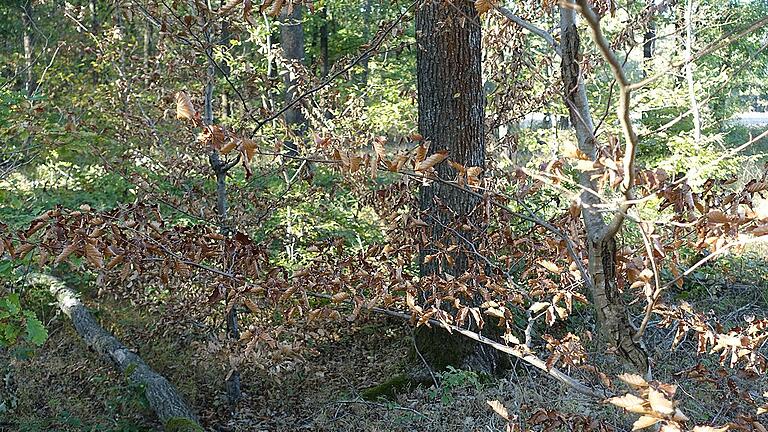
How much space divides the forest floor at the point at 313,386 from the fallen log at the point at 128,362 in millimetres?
124

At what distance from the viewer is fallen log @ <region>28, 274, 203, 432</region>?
496 centimetres

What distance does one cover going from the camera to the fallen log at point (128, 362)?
4.96m

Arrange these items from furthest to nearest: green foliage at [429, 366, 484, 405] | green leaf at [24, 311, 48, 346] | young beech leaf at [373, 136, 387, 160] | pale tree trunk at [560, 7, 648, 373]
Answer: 1. green foliage at [429, 366, 484, 405]
2. green leaf at [24, 311, 48, 346]
3. pale tree trunk at [560, 7, 648, 373]
4. young beech leaf at [373, 136, 387, 160]

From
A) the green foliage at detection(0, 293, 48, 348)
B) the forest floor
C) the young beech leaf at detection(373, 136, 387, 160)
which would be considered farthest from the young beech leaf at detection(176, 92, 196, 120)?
the forest floor

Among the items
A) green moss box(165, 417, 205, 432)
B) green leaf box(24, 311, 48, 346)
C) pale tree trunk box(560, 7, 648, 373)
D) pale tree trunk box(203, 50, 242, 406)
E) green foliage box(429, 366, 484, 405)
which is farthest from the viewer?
green foliage box(429, 366, 484, 405)

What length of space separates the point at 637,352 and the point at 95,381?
16.0ft

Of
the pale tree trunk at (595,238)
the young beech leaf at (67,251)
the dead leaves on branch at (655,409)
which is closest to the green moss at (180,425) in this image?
the young beech leaf at (67,251)

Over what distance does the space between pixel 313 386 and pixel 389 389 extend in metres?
0.83

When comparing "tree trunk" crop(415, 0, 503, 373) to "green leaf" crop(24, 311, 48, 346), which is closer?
"green leaf" crop(24, 311, 48, 346)

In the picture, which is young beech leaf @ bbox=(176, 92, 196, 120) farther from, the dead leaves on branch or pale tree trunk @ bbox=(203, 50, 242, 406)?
pale tree trunk @ bbox=(203, 50, 242, 406)

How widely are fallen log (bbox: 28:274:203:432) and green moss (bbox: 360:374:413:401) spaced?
135 centimetres

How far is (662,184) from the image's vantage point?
6.21 feet

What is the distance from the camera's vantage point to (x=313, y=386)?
5945 mm

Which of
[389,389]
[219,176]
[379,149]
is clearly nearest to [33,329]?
[219,176]
